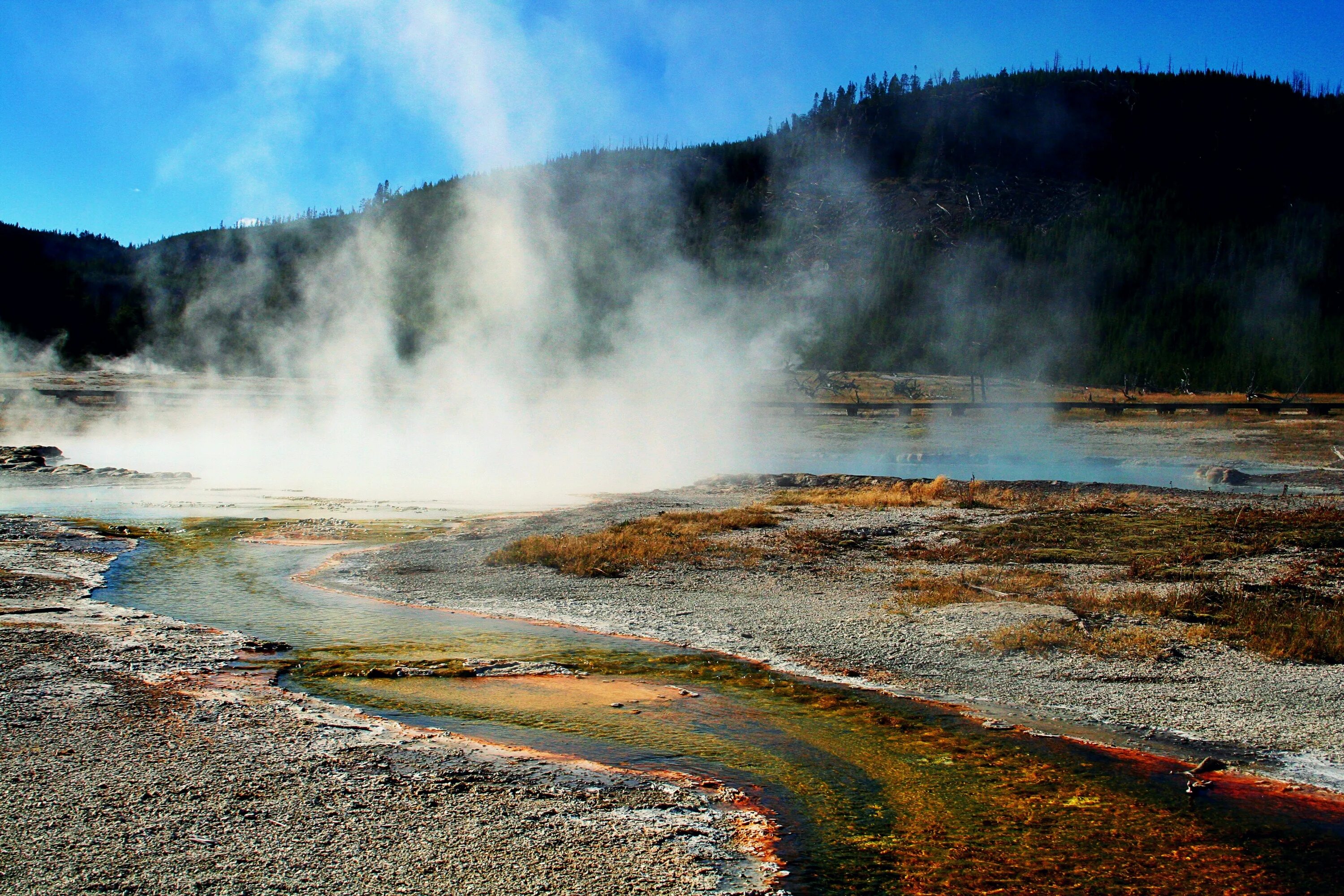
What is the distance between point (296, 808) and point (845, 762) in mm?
3258

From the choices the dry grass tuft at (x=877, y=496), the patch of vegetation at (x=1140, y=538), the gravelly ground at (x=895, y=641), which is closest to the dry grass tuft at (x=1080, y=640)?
the gravelly ground at (x=895, y=641)

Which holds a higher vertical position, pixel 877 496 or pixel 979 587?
pixel 877 496

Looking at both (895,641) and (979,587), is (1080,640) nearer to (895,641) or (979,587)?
(895,641)

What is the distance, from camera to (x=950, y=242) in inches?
4562

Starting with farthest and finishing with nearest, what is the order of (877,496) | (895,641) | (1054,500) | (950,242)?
(950,242) < (877,496) < (1054,500) < (895,641)

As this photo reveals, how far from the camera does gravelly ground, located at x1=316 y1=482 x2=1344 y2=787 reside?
693 centimetres

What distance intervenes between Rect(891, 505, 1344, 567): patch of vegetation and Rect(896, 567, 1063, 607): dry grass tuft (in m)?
1.10

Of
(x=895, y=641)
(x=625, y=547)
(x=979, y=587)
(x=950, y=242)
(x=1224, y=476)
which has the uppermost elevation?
(x=950, y=242)

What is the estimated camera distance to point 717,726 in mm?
6957

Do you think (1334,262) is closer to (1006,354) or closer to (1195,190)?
(1195,190)

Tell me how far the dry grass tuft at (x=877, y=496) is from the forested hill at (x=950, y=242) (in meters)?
47.5

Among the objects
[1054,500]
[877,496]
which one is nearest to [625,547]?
[877,496]

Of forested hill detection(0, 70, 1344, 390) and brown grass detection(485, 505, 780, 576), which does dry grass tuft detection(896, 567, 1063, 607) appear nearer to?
brown grass detection(485, 505, 780, 576)

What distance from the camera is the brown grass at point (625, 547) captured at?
13.1m
